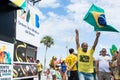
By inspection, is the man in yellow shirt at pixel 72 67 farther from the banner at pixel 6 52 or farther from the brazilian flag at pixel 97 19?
the banner at pixel 6 52

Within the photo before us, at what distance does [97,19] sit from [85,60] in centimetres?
238

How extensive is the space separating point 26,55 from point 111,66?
446 cm

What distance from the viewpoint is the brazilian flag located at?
12.5 meters

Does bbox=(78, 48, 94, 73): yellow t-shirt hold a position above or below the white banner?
below

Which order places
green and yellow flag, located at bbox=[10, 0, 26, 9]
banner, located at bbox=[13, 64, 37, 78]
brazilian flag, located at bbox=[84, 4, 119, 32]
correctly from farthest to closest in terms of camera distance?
1. brazilian flag, located at bbox=[84, 4, 119, 32]
2. banner, located at bbox=[13, 64, 37, 78]
3. green and yellow flag, located at bbox=[10, 0, 26, 9]

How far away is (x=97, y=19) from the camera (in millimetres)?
12875

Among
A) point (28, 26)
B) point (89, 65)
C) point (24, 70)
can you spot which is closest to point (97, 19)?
point (89, 65)

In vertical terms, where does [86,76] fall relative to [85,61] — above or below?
below

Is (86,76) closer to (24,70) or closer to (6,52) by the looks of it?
(24,70)

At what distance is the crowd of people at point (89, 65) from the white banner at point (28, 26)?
122cm

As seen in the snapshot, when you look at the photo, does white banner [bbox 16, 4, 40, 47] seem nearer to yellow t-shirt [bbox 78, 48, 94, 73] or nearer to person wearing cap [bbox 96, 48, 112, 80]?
yellow t-shirt [bbox 78, 48, 94, 73]

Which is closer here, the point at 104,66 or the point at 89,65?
the point at 89,65

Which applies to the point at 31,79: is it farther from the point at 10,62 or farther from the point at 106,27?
the point at 106,27

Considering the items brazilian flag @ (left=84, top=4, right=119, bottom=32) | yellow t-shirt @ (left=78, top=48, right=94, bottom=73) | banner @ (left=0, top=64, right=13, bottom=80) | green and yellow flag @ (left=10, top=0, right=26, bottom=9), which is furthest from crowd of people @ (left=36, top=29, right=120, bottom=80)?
banner @ (left=0, top=64, right=13, bottom=80)
